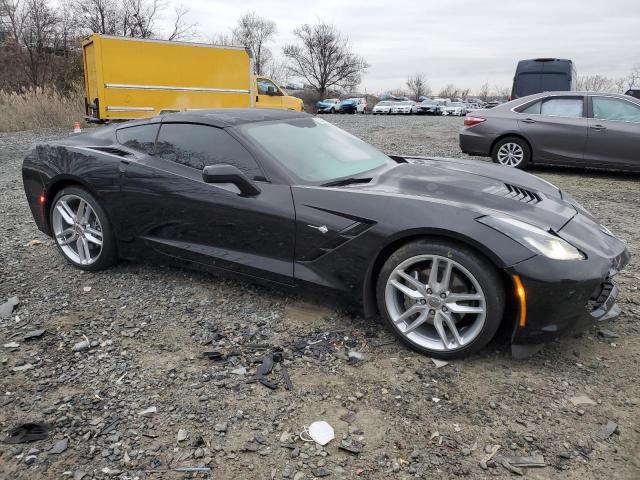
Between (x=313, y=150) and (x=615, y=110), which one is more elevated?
(x=615, y=110)

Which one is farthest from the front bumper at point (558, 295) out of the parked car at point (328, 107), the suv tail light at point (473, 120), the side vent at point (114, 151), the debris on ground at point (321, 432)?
the parked car at point (328, 107)

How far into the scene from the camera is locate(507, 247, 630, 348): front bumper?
2.50 meters

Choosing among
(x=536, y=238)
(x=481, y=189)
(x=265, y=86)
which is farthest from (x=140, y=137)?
(x=265, y=86)

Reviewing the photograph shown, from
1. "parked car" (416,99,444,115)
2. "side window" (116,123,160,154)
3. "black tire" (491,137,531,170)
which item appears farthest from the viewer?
"parked car" (416,99,444,115)

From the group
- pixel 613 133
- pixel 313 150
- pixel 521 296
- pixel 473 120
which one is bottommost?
pixel 521 296

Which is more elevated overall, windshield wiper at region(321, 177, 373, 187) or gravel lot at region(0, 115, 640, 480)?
windshield wiper at region(321, 177, 373, 187)

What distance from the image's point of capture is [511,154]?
27.3 feet

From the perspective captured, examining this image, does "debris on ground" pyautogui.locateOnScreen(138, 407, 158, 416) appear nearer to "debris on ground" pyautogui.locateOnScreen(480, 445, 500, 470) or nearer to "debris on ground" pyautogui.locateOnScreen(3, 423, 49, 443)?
"debris on ground" pyautogui.locateOnScreen(3, 423, 49, 443)

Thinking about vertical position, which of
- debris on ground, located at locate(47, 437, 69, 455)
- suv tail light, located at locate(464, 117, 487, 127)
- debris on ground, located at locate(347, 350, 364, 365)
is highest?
suv tail light, located at locate(464, 117, 487, 127)

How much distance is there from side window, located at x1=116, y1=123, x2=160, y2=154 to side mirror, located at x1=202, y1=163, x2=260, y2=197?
3.15 feet

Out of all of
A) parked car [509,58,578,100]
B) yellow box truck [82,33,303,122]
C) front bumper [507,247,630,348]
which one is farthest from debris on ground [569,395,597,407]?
parked car [509,58,578,100]

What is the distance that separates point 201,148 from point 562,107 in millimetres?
6731

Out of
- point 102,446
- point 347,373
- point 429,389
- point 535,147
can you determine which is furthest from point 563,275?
point 535,147

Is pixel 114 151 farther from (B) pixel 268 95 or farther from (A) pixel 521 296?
(B) pixel 268 95
